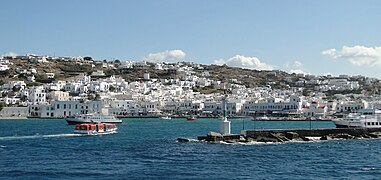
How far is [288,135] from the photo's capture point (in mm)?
43688

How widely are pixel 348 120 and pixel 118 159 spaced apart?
3065 cm

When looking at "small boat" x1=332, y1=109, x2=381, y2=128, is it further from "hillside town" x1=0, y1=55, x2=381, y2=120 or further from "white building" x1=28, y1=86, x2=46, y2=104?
"white building" x1=28, y1=86, x2=46, y2=104

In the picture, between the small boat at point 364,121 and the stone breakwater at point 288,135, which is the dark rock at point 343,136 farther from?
the small boat at point 364,121

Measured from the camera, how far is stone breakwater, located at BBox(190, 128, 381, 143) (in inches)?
1613

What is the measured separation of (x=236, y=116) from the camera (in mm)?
121125

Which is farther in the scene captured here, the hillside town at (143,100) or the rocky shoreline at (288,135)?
the hillside town at (143,100)

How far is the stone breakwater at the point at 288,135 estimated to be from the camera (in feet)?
134

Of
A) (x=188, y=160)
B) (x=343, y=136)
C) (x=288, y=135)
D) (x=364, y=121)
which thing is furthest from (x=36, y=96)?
(x=188, y=160)

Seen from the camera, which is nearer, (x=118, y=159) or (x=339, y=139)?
(x=118, y=159)

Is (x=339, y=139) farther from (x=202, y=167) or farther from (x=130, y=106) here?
(x=130, y=106)

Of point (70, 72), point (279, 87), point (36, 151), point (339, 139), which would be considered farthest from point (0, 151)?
point (279, 87)

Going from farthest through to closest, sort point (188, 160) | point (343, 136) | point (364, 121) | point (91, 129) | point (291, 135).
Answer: point (91, 129) → point (364, 121) → point (343, 136) → point (291, 135) → point (188, 160)

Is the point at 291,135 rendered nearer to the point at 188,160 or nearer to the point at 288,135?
the point at 288,135

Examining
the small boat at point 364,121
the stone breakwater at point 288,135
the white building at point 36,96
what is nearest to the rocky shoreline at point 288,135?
the stone breakwater at point 288,135
